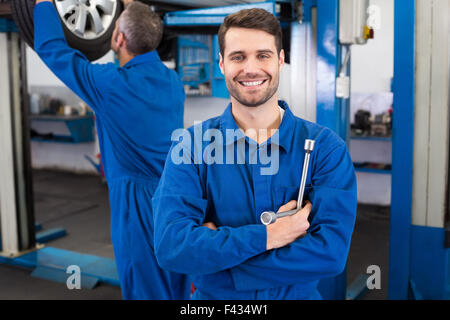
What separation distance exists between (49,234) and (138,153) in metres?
2.28

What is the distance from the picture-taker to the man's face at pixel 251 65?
117 cm

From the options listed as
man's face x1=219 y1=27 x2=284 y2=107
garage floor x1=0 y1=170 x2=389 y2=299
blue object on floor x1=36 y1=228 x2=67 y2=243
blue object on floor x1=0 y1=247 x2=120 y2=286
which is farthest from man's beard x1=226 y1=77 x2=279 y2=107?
blue object on floor x1=36 y1=228 x2=67 y2=243

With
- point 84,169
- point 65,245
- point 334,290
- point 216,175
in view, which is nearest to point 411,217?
point 334,290

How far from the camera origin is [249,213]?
121 centimetres

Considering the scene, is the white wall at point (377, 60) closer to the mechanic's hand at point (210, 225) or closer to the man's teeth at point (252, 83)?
the man's teeth at point (252, 83)

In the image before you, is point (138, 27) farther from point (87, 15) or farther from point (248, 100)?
point (248, 100)

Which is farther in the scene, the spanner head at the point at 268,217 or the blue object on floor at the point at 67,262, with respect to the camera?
the blue object on floor at the point at 67,262

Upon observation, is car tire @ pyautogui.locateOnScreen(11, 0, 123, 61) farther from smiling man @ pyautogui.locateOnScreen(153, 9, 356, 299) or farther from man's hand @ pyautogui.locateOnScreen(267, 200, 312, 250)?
man's hand @ pyautogui.locateOnScreen(267, 200, 312, 250)

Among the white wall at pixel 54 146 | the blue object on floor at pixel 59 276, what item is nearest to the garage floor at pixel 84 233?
the blue object on floor at pixel 59 276

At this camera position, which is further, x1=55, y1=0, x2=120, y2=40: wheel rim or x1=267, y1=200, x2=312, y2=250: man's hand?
x1=55, y1=0, x2=120, y2=40: wheel rim

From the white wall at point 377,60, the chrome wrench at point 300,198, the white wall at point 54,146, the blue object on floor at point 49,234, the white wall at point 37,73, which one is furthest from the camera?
the white wall at point 37,73

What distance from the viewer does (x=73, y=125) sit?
20.4ft

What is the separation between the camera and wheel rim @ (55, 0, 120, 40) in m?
1.92

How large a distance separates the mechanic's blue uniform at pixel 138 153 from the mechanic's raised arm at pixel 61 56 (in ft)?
0.18
